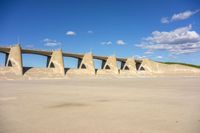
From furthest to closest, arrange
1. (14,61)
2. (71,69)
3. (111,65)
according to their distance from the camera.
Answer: (111,65) → (71,69) → (14,61)

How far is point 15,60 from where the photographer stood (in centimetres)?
4953

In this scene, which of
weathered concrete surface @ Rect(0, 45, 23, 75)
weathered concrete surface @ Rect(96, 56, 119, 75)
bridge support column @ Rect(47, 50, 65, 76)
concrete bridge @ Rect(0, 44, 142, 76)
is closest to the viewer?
weathered concrete surface @ Rect(0, 45, 23, 75)

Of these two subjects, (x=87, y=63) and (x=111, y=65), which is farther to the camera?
(x=111, y=65)

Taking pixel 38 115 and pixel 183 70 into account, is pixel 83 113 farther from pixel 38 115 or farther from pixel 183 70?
pixel 183 70

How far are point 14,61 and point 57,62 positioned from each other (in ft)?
37.4

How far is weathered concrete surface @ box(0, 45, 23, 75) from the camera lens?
4809 centimetres

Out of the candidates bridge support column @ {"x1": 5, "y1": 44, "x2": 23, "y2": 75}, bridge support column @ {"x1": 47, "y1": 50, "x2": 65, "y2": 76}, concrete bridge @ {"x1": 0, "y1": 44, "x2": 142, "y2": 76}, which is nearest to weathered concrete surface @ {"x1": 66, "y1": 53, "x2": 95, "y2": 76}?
concrete bridge @ {"x1": 0, "y1": 44, "x2": 142, "y2": 76}

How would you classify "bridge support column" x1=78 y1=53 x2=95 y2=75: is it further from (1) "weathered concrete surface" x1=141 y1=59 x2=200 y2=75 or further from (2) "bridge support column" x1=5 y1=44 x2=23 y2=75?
(1) "weathered concrete surface" x1=141 y1=59 x2=200 y2=75

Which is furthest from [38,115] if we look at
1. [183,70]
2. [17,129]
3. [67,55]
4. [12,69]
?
[183,70]

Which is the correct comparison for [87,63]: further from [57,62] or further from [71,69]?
[57,62]

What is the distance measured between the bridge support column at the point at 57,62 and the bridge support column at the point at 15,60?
376 inches

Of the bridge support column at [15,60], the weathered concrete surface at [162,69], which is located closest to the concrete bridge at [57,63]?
the bridge support column at [15,60]

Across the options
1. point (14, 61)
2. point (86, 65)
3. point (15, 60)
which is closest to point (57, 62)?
point (86, 65)

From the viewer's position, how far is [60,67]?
57906mm
